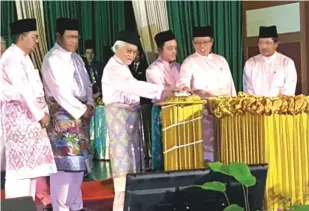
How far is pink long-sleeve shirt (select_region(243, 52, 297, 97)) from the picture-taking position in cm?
441

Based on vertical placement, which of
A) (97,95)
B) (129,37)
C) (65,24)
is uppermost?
(65,24)

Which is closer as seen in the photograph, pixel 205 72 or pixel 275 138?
pixel 275 138

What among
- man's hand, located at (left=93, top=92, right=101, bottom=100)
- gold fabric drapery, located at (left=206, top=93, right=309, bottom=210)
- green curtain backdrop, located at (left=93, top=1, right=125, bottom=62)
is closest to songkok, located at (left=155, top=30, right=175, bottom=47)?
gold fabric drapery, located at (left=206, top=93, right=309, bottom=210)

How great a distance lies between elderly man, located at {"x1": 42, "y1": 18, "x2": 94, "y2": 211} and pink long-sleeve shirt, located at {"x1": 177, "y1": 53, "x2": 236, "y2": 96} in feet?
3.00

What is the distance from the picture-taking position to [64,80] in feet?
11.9

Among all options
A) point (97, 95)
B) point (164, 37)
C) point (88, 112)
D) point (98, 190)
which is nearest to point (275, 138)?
point (88, 112)

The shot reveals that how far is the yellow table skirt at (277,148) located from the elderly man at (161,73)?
108 cm

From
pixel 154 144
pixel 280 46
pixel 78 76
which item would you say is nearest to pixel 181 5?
pixel 280 46

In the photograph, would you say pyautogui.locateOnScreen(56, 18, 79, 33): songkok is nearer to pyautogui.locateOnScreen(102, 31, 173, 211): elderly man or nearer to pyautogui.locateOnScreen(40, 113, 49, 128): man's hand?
pyautogui.locateOnScreen(102, 31, 173, 211): elderly man

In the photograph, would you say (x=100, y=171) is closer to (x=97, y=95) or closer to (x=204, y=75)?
(x=97, y=95)

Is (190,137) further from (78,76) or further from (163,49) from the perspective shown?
(163,49)

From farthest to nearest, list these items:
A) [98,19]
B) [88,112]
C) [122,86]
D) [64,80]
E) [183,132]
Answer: [98,19], [122,86], [88,112], [64,80], [183,132]

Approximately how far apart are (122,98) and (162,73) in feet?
2.27

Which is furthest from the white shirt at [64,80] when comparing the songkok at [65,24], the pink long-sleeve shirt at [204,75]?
the pink long-sleeve shirt at [204,75]
